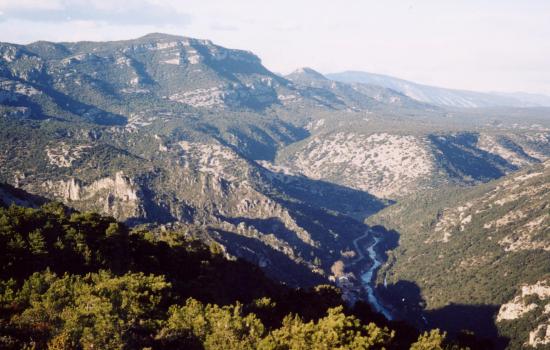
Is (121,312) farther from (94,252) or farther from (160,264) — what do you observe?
(160,264)

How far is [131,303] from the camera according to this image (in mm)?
67562

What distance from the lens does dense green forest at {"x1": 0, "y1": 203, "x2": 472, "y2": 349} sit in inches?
2240

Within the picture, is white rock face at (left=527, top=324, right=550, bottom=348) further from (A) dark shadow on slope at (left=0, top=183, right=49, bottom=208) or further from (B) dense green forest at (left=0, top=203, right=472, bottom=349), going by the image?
(A) dark shadow on slope at (left=0, top=183, right=49, bottom=208)

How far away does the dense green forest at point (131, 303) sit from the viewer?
56.9 m

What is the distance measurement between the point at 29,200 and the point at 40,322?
119 metres

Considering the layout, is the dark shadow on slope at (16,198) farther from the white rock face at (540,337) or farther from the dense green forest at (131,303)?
the white rock face at (540,337)

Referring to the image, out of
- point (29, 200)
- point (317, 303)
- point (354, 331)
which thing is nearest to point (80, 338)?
point (354, 331)

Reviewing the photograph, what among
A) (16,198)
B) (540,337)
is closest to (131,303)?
(16,198)

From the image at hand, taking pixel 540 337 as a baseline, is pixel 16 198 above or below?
above

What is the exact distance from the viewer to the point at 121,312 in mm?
64250

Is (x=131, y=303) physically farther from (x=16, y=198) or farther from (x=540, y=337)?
Answer: (x=540, y=337)

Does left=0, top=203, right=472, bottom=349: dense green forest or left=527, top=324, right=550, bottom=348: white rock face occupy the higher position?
left=0, top=203, right=472, bottom=349: dense green forest

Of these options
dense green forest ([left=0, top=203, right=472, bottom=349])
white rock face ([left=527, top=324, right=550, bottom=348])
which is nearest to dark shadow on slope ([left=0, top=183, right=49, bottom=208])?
dense green forest ([left=0, top=203, right=472, bottom=349])

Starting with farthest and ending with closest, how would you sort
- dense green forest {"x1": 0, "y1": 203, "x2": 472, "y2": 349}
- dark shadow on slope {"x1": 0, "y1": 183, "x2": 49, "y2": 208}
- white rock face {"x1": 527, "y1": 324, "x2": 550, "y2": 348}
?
1. white rock face {"x1": 527, "y1": 324, "x2": 550, "y2": 348}
2. dark shadow on slope {"x1": 0, "y1": 183, "x2": 49, "y2": 208}
3. dense green forest {"x1": 0, "y1": 203, "x2": 472, "y2": 349}
